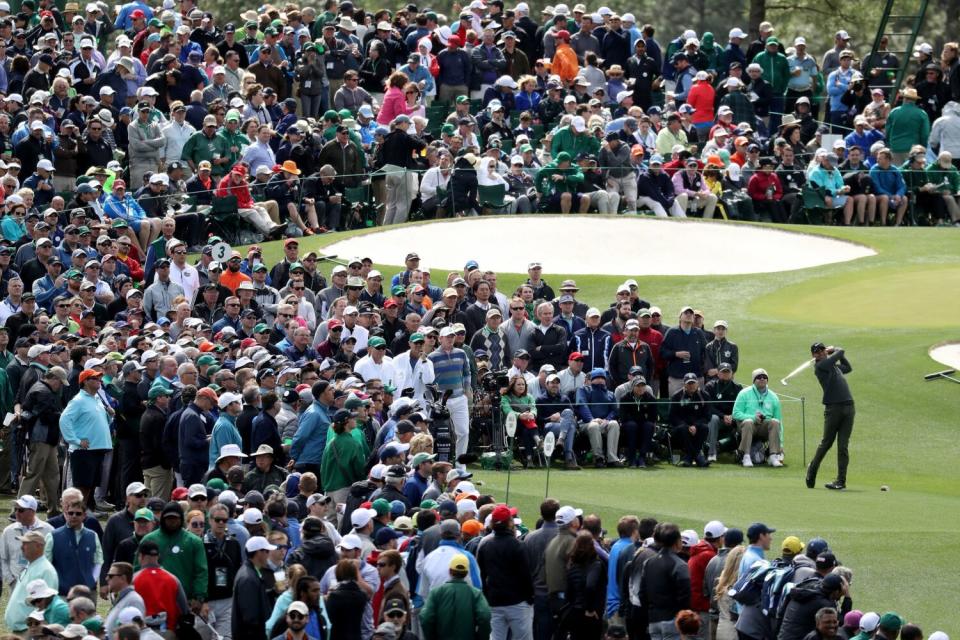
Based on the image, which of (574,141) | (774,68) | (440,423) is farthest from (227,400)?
(774,68)

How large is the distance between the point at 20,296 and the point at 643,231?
45.6ft

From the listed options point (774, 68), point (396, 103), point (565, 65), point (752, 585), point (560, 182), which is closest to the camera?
point (752, 585)

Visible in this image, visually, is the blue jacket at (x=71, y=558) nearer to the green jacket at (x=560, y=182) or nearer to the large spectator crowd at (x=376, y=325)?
the large spectator crowd at (x=376, y=325)

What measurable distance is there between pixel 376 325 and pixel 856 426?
24.2ft

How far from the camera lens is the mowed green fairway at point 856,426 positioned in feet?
66.4

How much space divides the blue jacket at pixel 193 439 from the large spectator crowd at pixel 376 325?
0.03 metres

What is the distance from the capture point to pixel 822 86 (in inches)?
1686

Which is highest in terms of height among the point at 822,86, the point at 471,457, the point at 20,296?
the point at 822,86

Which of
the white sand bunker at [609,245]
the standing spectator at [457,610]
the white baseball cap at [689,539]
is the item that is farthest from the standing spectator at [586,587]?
the white sand bunker at [609,245]

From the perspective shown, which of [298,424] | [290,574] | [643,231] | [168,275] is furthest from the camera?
[643,231]

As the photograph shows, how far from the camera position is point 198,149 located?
33219mm

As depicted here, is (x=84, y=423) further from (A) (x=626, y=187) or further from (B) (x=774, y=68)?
(B) (x=774, y=68)

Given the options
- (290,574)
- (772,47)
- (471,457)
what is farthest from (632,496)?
(772,47)

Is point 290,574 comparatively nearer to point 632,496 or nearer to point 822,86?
point 632,496
